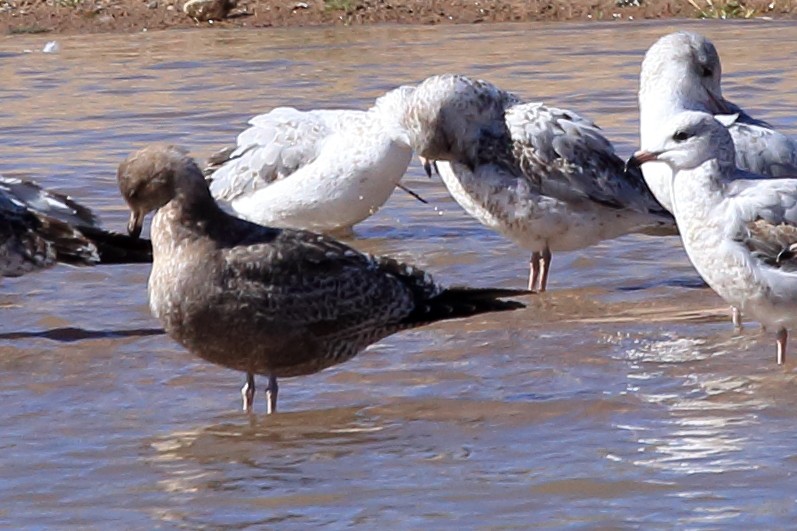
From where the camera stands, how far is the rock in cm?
1775

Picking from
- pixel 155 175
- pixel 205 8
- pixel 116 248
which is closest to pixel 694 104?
pixel 116 248

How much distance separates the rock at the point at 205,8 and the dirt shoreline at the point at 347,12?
72 mm

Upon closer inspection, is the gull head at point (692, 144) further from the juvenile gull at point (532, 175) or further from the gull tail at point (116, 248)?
the gull tail at point (116, 248)

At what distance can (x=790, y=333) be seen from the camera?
725 cm

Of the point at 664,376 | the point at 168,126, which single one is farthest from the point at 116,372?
the point at 168,126

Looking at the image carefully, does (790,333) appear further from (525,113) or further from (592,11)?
(592,11)

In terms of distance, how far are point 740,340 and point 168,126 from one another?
644cm

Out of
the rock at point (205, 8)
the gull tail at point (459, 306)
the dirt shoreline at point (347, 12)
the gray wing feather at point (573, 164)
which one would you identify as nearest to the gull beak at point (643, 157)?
the gull tail at point (459, 306)

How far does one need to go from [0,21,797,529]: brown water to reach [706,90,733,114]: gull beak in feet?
2.47

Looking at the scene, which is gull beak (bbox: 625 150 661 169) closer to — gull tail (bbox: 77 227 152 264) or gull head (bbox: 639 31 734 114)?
gull head (bbox: 639 31 734 114)

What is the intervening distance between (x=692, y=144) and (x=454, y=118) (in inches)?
69.5

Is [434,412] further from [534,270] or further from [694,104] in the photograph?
[694,104]

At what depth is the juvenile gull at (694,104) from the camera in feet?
26.1

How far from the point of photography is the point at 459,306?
6.50 metres
